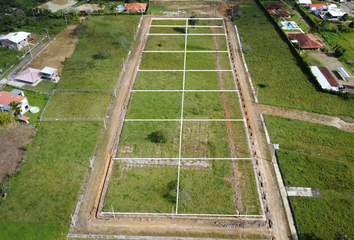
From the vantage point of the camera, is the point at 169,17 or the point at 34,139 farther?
the point at 169,17

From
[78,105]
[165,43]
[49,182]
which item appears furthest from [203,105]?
[49,182]

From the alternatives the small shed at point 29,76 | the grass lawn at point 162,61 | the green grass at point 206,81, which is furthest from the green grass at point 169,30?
the small shed at point 29,76

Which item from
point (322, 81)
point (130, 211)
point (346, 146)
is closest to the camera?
point (130, 211)

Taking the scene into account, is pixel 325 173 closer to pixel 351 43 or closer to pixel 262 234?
pixel 262 234

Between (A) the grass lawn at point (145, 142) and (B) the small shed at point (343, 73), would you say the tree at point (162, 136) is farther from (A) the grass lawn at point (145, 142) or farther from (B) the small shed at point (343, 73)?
(B) the small shed at point (343, 73)

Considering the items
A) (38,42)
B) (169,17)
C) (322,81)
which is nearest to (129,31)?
(169,17)

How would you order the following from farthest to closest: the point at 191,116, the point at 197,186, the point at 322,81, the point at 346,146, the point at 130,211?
the point at 322,81 < the point at 191,116 < the point at 346,146 < the point at 197,186 < the point at 130,211

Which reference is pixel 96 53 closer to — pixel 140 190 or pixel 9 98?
pixel 9 98
